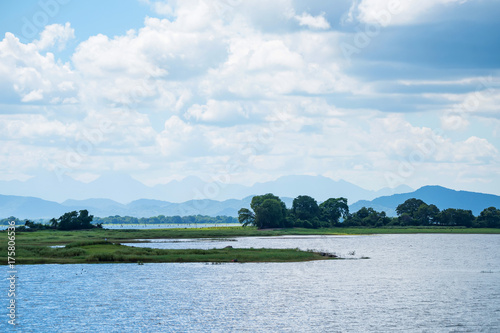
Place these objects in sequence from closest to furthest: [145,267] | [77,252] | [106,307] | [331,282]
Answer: [106,307] < [331,282] < [145,267] < [77,252]

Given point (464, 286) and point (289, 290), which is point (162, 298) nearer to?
point (289, 290)

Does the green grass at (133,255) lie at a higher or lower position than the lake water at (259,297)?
higher

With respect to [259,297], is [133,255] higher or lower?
higher

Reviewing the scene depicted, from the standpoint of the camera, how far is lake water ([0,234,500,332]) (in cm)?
5478

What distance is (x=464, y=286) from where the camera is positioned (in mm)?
77938

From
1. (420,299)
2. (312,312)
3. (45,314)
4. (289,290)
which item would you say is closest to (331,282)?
(289,290)

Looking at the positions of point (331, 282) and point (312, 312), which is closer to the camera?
point (312, 312)

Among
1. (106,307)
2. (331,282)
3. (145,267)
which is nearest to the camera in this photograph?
(106,307)

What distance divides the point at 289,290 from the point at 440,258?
57.7 m

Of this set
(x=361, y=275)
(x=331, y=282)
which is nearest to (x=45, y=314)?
(x=331, y=282)

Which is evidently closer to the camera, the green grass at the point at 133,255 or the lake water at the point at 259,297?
the lake water at the point at 259,297

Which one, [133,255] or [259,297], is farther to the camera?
[133,255]

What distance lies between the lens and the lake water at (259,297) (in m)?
54.8

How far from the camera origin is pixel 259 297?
229 ft
